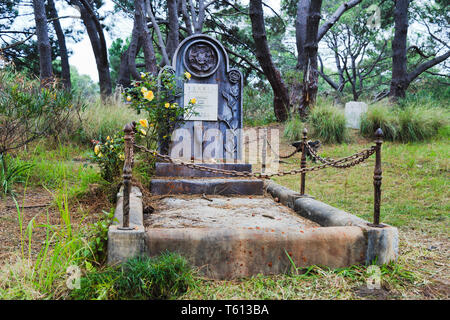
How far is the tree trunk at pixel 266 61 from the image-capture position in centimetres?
1027

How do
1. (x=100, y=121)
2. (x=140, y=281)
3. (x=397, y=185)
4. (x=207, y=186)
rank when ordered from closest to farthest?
(x=140, y=281)
(x=207, y=186)
(x=397, y=185)
(x=100, y=121)

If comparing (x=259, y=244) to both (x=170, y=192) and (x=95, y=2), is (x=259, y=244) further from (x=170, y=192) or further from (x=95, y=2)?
(x=95, y=2)

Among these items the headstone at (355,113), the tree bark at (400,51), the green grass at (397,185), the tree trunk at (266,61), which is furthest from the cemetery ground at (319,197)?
the tree bark at (400,51)

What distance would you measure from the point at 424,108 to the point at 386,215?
733 cm

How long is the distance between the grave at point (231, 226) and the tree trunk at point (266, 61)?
4340mm

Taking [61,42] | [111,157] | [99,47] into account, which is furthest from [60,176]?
[61,42]

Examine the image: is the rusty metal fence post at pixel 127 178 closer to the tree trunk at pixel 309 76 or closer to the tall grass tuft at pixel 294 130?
the tall grass tuft at pixel 294 130

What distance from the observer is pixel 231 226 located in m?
3.10

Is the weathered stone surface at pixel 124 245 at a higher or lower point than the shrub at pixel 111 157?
lower

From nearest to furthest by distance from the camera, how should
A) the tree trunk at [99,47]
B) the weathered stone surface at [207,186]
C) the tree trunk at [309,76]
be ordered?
the weathered stone surface at [207,186] → the tree trunk at [309,76] → the tree trunk at [99,47]

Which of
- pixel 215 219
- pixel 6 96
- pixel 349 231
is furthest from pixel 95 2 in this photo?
pixel 349 231

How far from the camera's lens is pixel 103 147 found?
4.66 m

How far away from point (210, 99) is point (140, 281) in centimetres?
495

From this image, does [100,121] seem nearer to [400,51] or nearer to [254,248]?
[254,248]
